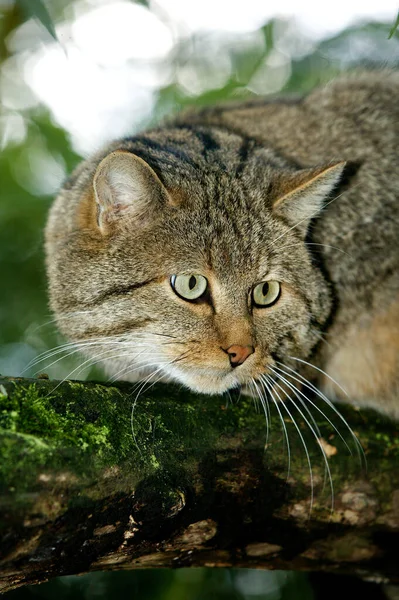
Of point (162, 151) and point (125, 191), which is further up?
point (162, 151)

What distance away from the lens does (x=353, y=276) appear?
3586 mm

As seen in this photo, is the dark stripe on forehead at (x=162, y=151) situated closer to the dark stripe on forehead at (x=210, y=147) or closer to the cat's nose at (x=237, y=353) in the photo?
the dark stripe on forehead at (x=210, y=147)

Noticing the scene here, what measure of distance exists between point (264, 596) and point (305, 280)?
3.47m

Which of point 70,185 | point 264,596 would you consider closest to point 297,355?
point 70,185

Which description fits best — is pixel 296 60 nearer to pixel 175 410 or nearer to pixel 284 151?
pixel 284 151

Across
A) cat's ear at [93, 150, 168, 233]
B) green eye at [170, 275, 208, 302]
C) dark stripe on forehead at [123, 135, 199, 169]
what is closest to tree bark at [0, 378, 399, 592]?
green eye at [170, 275, 208, 302]

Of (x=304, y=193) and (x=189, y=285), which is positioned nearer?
(x=189, y=285)

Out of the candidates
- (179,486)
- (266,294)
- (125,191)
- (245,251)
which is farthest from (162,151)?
(179,486)

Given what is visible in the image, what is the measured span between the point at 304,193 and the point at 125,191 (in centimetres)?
97

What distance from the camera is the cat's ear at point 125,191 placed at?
277 cm

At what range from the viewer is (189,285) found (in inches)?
115

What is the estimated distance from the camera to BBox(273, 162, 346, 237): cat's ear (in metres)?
3.14

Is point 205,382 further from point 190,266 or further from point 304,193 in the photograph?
point 304,193

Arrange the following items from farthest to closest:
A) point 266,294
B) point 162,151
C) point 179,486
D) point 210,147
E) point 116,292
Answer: point 210,147 → point 162,151 → point 266,294 → point 116,292 → point 179,486
